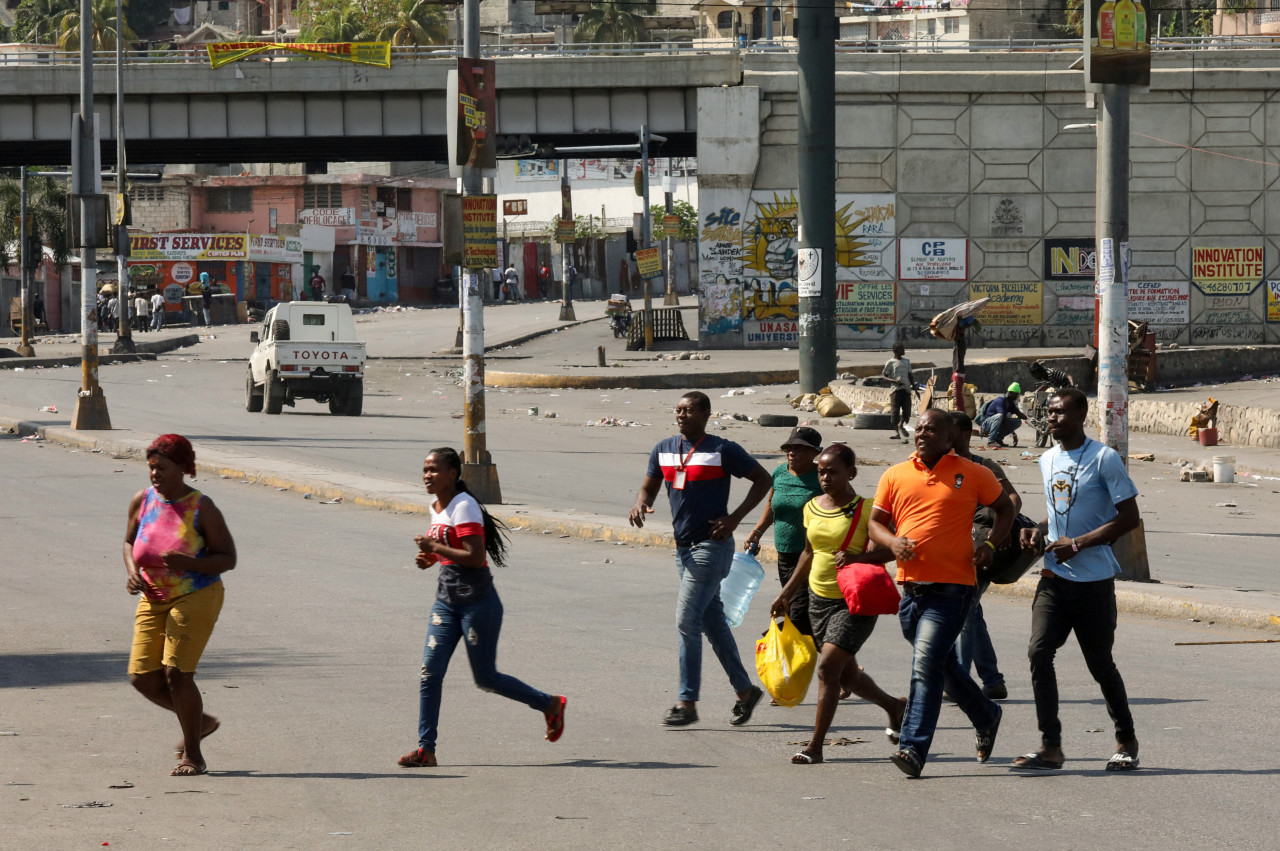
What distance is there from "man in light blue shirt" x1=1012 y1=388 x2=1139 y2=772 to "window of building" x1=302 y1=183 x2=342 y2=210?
79566 mm

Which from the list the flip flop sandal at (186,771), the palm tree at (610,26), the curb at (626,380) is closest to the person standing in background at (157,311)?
the curb at (626,380)

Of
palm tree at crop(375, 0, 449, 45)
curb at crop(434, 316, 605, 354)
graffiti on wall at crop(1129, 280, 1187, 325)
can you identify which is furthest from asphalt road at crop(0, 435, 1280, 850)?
palm tree at crop(375, 0, 449, 45)

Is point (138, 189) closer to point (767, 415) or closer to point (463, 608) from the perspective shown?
point (767, 415)

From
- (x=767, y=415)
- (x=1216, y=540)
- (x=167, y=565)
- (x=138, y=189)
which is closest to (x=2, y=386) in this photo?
(x=767, y=415)

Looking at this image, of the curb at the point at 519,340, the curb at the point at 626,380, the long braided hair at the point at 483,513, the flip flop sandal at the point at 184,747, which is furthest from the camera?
the curb at the point at 519,340

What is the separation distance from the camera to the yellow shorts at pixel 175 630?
6855mm

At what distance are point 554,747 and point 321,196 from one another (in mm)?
79346

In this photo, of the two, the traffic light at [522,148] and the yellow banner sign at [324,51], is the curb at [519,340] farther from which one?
the yellow banner sign at [324,51]

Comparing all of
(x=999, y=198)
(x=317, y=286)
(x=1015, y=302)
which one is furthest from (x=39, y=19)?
(x=1015, y=302)

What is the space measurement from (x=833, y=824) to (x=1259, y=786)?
6.23 ft

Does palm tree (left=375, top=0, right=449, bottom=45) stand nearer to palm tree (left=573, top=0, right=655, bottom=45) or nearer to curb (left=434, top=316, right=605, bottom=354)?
palm tree (left=573, top=0, right=655, bottom=45)

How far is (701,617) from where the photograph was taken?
8117mm

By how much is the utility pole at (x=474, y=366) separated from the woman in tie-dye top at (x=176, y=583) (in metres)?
9.41

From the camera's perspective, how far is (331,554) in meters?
14.2
